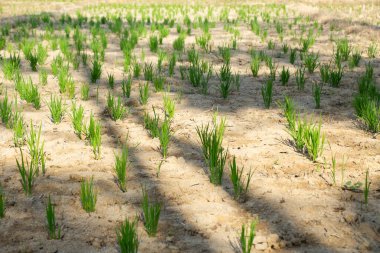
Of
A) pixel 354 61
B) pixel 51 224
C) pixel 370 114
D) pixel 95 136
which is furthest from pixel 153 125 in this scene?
pixel 354 61

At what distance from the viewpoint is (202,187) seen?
7.40 ft

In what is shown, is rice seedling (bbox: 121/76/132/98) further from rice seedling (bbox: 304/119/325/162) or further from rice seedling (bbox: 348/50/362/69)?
rice seedling (bbox: 348/50/362/69)

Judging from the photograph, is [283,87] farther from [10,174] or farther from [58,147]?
[10,174]

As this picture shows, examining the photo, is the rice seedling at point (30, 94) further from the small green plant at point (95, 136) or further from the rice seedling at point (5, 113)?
the small green plant at point (95, 136)

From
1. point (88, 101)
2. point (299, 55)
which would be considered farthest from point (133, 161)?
point (299, 55)

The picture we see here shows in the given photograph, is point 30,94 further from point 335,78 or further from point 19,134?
point 335,78

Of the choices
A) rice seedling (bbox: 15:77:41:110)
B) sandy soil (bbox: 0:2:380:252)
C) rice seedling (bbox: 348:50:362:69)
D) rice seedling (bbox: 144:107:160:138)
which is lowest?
sandy soil (bbox: 0:2:380:252)

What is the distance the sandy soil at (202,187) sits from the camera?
5.91 ft

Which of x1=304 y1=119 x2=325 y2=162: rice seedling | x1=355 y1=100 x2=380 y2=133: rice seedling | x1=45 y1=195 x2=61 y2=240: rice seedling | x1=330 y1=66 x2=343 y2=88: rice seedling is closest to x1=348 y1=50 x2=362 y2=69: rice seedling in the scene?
x1=330 y1=66 x2=343 y2=88: rice seedling

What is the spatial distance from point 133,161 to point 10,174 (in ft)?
2.32

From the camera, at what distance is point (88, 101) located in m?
3.71

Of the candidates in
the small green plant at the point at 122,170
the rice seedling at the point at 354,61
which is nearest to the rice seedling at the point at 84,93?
the small green plant at the point at 122,170

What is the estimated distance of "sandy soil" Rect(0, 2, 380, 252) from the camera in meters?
1.80

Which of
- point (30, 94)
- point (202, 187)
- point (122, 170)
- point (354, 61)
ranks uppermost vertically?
point (354, 61)
